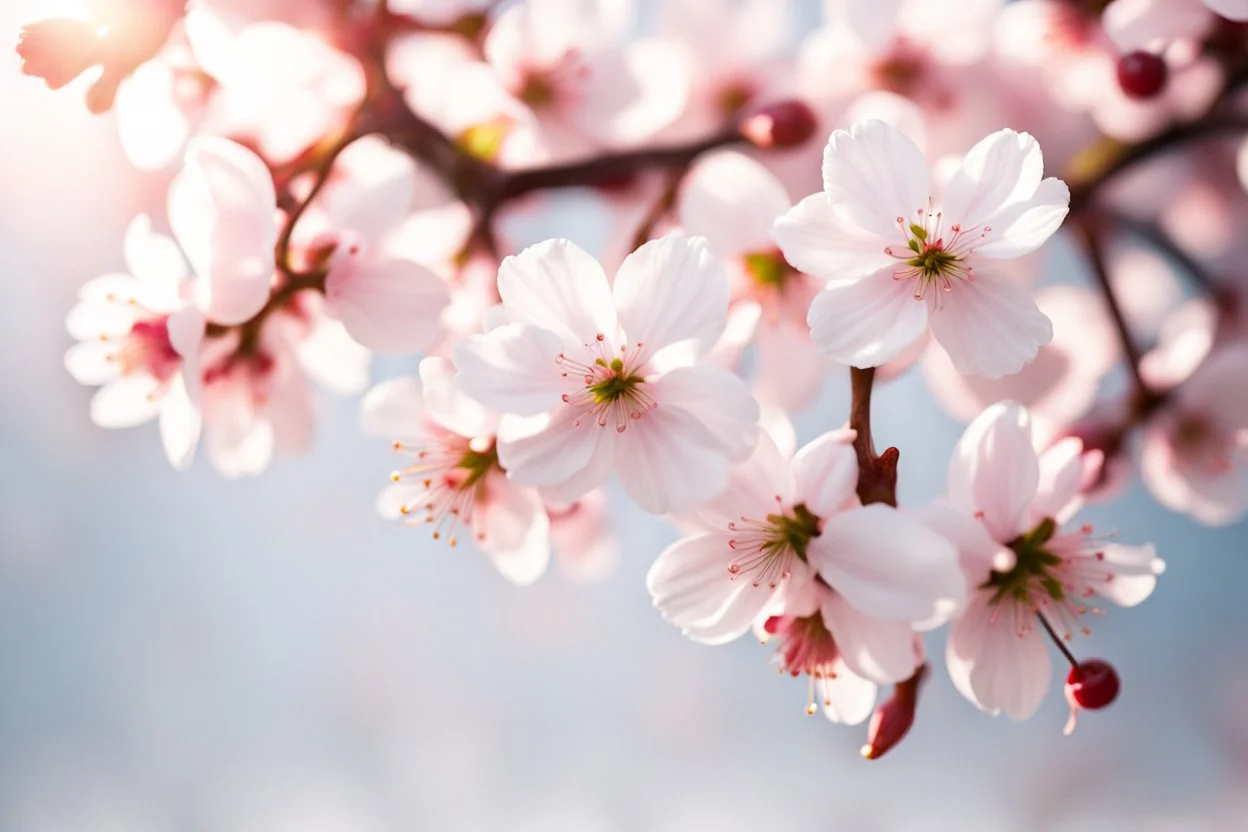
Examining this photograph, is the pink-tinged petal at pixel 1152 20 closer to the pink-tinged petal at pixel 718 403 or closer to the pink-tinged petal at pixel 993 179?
the pink-tinged petal at pixel 993 179

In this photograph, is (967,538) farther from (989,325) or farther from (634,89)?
(634,89)

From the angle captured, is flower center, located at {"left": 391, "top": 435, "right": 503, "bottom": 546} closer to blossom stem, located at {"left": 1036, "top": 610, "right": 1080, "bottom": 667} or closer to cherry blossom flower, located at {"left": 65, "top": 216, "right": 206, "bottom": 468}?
cherry blossom flower, located at {"left": 65, "top": 216, "right": 206, "bottom": 468}

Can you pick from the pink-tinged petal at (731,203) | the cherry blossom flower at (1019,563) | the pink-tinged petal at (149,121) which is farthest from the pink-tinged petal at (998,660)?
the pink-tinged petal at (149,121)

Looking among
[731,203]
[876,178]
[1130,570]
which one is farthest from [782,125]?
[1130,570]

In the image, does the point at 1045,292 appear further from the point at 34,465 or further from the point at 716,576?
the point at 34,465

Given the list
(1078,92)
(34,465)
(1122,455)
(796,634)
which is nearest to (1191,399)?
(1122,455)

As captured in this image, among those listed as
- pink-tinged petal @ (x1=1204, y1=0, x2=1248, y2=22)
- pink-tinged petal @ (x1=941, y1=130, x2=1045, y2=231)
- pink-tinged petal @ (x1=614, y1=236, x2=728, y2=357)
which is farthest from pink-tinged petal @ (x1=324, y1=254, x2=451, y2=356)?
pink-tinged petal @ (x1=1204, y1=0, x2=1248, y2=22)
